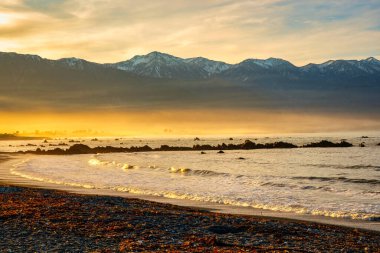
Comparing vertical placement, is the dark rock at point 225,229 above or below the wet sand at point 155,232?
below

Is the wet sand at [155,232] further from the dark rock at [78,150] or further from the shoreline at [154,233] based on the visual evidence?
the dark rock at [78,150]

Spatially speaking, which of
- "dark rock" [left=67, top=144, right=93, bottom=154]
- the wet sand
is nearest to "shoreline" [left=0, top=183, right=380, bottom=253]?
the wet sand

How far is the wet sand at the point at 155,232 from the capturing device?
15.1 m

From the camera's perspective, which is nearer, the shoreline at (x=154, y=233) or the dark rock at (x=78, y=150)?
the shoreline at (x=154, y=233)

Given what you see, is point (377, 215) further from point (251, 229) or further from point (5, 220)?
point (5, 220)

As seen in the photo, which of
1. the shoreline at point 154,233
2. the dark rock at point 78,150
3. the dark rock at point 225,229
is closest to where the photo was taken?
the shoreline at point 154,233

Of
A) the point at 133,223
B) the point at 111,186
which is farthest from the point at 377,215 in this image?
the point at 111,186

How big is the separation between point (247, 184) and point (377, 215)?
65.2 ft

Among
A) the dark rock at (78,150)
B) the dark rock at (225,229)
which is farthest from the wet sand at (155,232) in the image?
the dark rock at (78,150)

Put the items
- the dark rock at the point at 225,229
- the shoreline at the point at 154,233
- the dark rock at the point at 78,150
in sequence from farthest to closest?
the dark rock at the point at 78,150 → the dark rock at the point at 225,229 → the shoreline at the point at 154,233

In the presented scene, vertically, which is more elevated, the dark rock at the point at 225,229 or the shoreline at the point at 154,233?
the shoreline at the point at 154,233

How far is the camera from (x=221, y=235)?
17.4 meters

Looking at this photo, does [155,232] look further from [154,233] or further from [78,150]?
[78,150]

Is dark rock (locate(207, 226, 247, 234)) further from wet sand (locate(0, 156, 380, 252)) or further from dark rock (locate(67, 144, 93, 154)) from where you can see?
dark rock (locate(67, 144, 93, 154))
